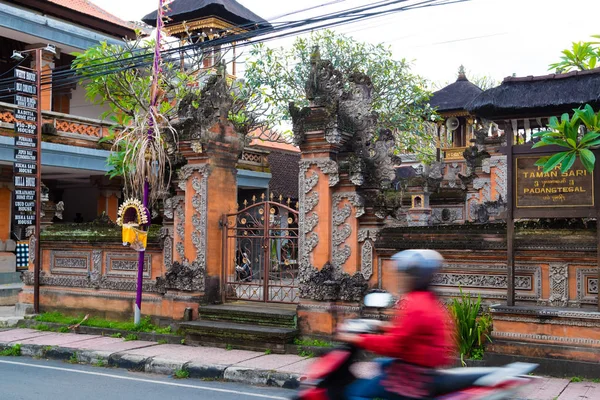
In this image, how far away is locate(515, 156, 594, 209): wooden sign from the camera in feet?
28.6

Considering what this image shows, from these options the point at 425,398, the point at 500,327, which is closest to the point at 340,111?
the point at 500,327

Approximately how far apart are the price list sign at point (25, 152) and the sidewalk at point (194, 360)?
Result: 2.97m

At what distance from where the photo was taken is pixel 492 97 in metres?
9.10

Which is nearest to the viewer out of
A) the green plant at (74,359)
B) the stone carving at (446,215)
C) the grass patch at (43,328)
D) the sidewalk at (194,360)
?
the sidewalk at (194,360)

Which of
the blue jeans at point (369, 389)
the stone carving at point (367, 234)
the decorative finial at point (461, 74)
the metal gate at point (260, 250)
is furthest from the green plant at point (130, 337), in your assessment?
the decorative finial at point (461, 74)

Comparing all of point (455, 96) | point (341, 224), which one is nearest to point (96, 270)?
point (341, 224)

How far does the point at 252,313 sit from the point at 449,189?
15.9 meters

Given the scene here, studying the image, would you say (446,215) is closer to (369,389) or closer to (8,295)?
(8,295)

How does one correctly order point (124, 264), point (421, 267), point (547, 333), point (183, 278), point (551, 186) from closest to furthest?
point (421, 267) < point (547, 333) < point (551, 186) < point (183, 278) < point (124, 264)

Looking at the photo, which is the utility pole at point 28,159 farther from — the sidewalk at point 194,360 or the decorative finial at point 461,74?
the decorative finial at point 461,74

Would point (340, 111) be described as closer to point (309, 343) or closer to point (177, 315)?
point (309, 343)

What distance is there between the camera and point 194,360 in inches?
388

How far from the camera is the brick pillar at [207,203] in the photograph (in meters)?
11.9

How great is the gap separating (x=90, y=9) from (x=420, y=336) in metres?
25.3
